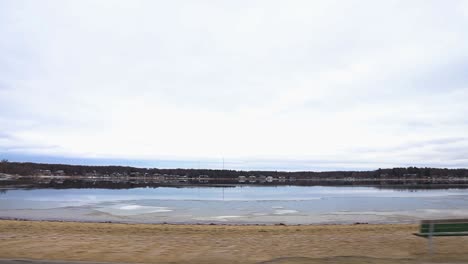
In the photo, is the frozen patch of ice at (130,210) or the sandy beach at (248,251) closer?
the sandy beach at (248,251)

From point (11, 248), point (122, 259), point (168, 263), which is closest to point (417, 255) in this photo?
point (168, 263)

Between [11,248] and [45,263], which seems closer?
[45,263]

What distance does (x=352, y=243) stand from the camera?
12.5 meters

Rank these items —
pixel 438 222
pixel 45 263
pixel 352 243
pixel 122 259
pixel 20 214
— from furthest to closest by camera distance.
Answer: pixel 20 214 < pixel 352 243 < pixel 438 222 < pixel 122 259 < pixel 45 263

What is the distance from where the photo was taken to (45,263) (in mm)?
8977

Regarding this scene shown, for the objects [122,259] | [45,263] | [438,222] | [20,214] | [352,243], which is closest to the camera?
[45,263]

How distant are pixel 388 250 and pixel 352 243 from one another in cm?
158

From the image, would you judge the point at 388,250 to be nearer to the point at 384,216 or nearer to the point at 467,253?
the point at 467,253

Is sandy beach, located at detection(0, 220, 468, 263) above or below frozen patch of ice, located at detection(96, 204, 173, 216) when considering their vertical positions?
above

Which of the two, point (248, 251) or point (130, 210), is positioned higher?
point (248, 251)

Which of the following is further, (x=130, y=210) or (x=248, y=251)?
(x=130, y=210)

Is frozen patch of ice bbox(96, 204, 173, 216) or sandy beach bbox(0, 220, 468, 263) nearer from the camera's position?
sandy beach bbox(0, 220, 468, 263)

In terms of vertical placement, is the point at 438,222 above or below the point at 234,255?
above

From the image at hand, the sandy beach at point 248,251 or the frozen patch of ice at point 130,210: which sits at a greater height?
the sandy beach at point 248,251
